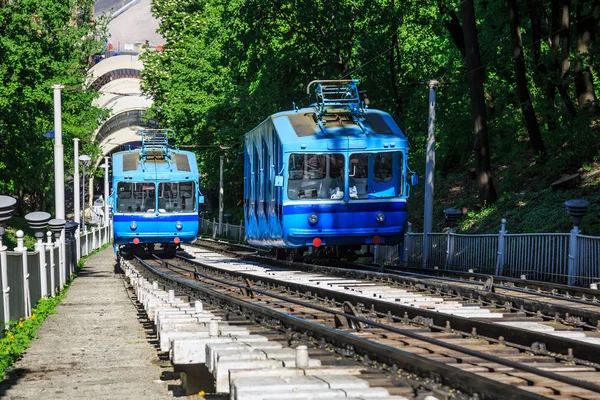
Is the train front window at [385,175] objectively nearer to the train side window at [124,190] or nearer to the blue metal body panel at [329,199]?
the blue metal body panel at [329,199]

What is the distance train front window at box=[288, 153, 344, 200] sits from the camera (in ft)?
75.5

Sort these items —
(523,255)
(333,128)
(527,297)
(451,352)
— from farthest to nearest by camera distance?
(333,128) → (523,255) → (527,297) → (451,352)

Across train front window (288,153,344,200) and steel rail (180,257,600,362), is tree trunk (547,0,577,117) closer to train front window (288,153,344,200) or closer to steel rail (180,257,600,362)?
train front window (288,153,344,200)

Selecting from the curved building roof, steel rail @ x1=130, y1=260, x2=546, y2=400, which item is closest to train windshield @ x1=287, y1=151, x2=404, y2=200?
A: steel rail @ x1=130, y1=260, x2=546, y2=400

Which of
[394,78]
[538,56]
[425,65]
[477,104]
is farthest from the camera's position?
[425,65]

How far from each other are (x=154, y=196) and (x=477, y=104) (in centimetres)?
1129

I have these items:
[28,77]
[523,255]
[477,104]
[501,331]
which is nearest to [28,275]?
[501,331]

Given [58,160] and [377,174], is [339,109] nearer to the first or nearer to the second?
[377,174]

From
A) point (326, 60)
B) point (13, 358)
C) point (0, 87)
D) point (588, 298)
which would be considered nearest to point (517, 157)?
point (326, 60)

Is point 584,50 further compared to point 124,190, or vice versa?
point 124,190

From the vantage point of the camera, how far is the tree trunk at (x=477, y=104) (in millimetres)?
32125

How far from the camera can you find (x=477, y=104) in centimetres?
3238

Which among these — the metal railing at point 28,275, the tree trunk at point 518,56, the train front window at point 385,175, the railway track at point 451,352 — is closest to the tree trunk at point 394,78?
the tree trunk at point 518,56

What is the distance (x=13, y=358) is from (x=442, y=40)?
41719 millimetres
